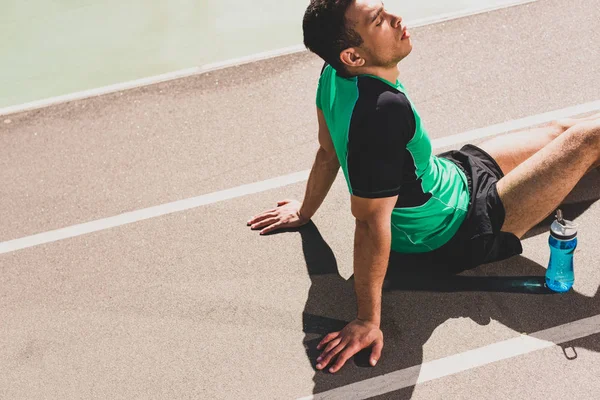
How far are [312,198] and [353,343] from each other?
3.37ft

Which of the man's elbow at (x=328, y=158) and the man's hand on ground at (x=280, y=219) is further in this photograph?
the man's hand on ground at (x=280, y=219)

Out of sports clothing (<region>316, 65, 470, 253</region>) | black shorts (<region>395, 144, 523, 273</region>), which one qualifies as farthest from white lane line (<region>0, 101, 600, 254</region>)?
sports clothing (<region>316, 65, 470, 253</region>)

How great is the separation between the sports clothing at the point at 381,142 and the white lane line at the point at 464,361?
872 millimetres

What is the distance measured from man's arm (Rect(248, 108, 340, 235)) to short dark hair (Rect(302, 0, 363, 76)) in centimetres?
67

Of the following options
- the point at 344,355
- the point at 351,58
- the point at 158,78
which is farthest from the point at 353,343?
the point at 158,78

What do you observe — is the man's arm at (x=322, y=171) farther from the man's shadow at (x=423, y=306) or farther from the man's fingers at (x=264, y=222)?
the man's shadow at (x=423, y=306)

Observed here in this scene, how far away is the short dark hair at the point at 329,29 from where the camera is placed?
11.3 feet

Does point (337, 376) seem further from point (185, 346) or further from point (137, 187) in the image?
point (137, 187)

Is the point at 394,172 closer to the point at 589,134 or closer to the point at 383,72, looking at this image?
the point at 383,72

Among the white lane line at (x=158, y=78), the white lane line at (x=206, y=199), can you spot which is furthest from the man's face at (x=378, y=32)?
the white lane line at (x=158, y=78)

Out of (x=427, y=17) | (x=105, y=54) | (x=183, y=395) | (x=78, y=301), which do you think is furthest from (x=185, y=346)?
(x=427, y=17)

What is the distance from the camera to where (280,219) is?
512 cm

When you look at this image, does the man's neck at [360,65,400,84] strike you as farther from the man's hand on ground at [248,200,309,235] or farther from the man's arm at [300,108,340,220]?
the man's hand on ground at [248,200,309,235]

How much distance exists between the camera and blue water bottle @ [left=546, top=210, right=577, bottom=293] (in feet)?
13.8
